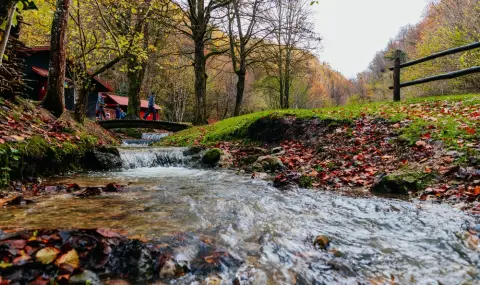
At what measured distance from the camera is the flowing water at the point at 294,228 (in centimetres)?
210

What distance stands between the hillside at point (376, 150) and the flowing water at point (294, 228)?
68 cm

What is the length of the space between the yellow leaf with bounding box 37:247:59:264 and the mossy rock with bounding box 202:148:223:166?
6.15 m

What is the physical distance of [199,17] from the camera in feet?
50.0

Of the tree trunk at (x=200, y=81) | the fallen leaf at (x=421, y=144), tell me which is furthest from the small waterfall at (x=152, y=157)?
the tree trunk at (x=200, y=81)

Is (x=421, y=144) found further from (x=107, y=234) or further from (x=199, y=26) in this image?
(x=199, y=26)

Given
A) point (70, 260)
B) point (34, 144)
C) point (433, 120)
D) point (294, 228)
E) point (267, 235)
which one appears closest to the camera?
point (70, 260)

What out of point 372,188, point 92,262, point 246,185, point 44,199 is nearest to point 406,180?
point 372,188

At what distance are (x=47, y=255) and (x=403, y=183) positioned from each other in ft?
14.5

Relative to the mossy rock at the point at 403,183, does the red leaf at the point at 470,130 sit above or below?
above

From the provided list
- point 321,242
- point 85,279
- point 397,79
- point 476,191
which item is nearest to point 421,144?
point 476,191

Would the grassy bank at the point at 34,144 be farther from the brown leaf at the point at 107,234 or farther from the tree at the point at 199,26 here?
the tree at the point at 199,26

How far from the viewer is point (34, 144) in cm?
492

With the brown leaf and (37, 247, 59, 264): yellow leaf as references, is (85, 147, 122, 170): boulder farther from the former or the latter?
(37, 247, 59, 264): yellow leaf

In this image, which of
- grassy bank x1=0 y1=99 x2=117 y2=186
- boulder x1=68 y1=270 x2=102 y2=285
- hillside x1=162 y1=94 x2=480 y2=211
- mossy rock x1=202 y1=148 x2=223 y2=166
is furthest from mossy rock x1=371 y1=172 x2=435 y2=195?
grassy bank x1=0 y1=99 x2=117 y2=186
